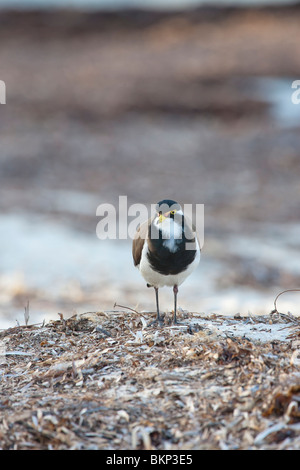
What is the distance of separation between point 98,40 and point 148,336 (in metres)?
31.4

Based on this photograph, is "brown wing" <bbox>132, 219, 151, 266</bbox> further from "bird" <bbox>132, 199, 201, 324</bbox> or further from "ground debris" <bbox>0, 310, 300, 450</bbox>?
"ground debris" <bbox>0, 310, 300, 450</bbox>

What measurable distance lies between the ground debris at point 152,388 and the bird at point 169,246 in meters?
0.64

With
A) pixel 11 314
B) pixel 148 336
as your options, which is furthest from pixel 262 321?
pixel 11 314

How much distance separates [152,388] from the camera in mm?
3824

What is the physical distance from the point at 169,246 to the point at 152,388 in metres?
1.65

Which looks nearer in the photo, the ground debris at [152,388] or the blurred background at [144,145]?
the ground debris at [152,388]

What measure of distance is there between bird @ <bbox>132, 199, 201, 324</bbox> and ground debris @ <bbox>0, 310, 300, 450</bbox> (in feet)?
2.11

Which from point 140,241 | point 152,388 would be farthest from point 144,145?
point 152,388

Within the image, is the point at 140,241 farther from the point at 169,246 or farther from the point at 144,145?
the point at 144,145

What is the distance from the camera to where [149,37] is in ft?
109

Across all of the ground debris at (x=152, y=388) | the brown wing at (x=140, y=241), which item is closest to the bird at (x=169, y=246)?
the brown wing at (x=140, y=241)

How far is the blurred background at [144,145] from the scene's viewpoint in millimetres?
10812

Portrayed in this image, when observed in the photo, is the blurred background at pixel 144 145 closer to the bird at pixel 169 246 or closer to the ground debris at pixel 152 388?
the bird at pixel 169 246

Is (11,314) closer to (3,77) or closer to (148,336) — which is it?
(148,336)
